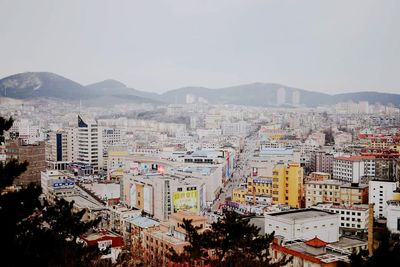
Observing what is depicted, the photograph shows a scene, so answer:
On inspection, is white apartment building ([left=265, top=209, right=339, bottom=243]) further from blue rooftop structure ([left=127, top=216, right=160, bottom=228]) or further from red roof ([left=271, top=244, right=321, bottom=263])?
blue rooftop structure ([left=127, top=216, right=160, bottom=228])

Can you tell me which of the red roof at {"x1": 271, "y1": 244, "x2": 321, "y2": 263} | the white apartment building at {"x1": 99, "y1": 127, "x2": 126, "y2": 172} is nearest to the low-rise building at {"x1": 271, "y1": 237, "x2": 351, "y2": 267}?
the red roof at {"x1": 271, "y1": 244, "x2": 321, "y2": 263}

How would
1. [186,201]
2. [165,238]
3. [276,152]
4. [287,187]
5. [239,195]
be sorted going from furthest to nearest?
[276,152], [239,195], [287,187], [186,201], [165,238]

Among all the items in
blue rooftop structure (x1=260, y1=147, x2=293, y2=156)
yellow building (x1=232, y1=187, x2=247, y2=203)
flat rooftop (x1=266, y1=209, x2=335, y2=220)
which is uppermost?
blue rooftop structure (x1=260, y1=147, x2=293, y2=156)

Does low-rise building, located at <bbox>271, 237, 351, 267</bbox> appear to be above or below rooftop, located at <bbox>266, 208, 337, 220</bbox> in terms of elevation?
below

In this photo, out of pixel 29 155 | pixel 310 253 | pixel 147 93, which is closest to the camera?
pixel 310 253

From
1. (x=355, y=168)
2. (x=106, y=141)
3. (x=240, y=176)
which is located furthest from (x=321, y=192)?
(x=106, y=141)

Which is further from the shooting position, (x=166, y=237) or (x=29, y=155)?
(x=29, y=155)

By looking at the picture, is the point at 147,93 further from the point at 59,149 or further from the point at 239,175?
the point at 239,175
